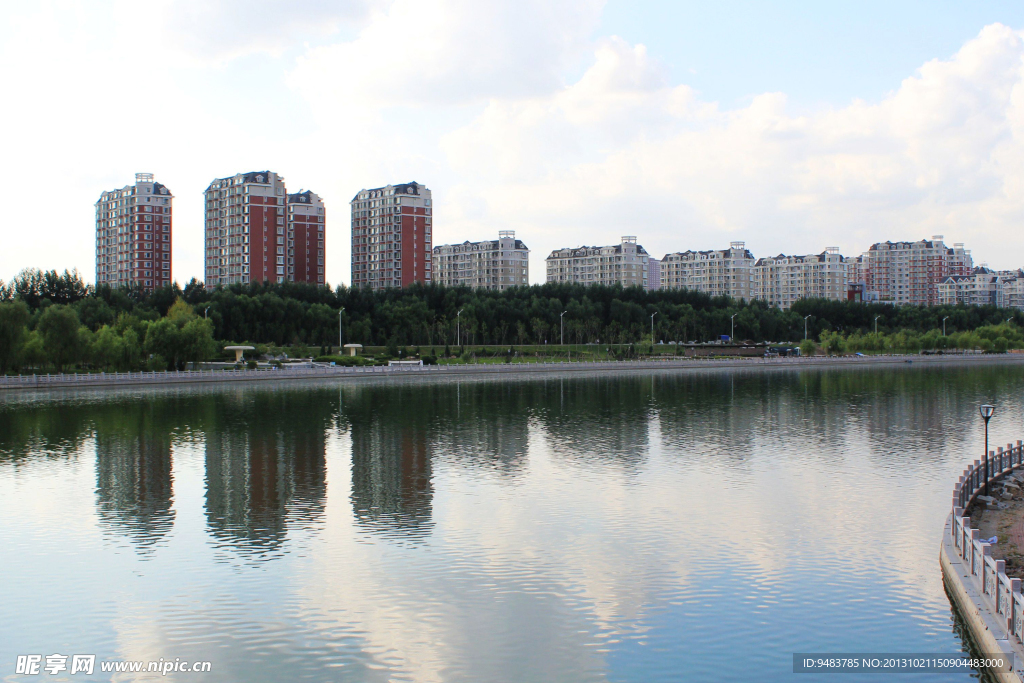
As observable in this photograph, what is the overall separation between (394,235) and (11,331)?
193 ft

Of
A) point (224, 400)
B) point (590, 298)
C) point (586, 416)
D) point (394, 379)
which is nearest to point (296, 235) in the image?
point (590, 298)

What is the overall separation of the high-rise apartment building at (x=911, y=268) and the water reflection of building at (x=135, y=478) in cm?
15685

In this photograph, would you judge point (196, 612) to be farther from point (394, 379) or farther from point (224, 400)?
point (394, 379)

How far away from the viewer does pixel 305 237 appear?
98.2 m

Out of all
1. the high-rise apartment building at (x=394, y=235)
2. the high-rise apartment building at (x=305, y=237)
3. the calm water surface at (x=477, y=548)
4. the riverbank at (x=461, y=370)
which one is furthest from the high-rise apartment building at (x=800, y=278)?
the calm water surface at (x=477, y=548)

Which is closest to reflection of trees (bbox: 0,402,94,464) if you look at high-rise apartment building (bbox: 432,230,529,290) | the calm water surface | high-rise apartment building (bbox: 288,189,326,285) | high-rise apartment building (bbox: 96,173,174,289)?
the calm water surface

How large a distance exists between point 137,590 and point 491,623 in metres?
4.78

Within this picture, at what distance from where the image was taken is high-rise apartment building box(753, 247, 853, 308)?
14550 centimetres

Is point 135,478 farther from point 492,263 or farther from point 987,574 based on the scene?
point 492,263

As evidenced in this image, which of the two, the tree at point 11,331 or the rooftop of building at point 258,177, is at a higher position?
the rooftop of building at point 258,177

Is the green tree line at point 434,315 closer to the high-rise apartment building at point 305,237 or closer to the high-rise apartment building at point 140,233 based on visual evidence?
the high-rise apartment building at point 305,237

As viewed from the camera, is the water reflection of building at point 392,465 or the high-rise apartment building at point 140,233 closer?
the water reflection of building at point 392,465

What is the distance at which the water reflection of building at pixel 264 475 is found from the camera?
45.5 ft

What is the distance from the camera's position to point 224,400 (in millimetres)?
37906
